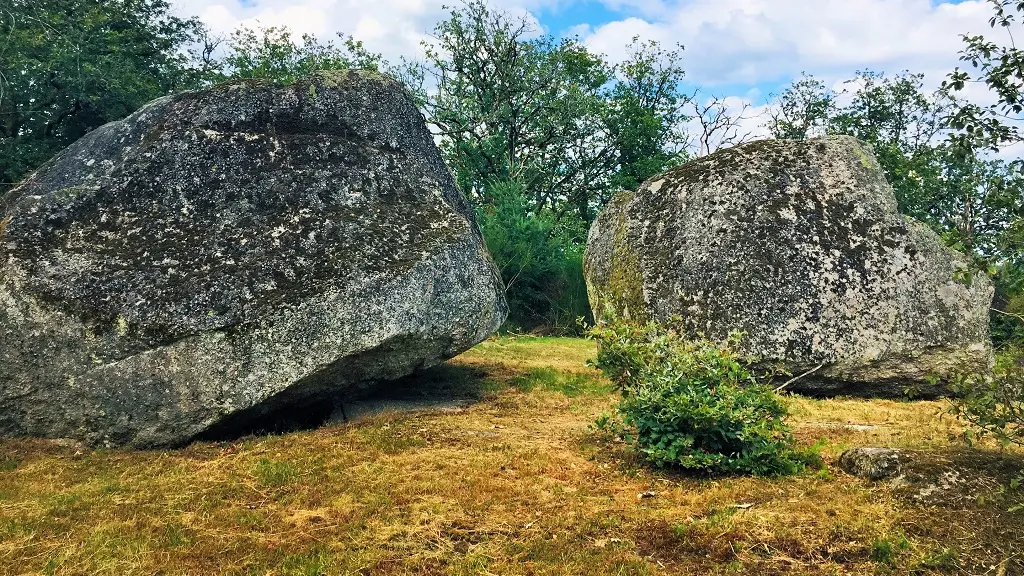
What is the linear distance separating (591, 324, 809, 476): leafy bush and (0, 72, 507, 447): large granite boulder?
8.27ft

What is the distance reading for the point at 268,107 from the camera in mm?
8562

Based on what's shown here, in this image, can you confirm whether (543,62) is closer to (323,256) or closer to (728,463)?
(323,256)

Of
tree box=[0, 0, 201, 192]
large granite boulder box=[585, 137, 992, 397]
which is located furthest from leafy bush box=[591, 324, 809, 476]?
tree box=[0, 0, 201, 192]

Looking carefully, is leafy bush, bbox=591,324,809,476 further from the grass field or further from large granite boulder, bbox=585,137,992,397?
large granite boulder, bbox=585,137,992,397

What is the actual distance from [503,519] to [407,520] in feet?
2.03

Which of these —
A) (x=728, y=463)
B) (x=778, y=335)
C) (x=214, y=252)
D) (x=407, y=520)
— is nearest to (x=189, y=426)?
(x=214, y=252)

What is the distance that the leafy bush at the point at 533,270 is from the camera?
20.6m

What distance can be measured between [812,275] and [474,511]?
20.3 feet

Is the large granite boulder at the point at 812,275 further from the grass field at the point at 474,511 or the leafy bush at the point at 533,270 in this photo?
the leafy bush at the point at 533,270

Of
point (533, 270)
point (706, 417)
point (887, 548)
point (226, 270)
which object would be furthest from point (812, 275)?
point (533, 270)

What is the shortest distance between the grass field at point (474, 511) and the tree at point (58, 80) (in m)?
15.9

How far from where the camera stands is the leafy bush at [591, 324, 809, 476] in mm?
5480

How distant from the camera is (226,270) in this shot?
274 inches

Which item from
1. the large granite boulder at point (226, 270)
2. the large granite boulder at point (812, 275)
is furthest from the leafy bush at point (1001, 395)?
the large granite boulder at point (226, 270)
